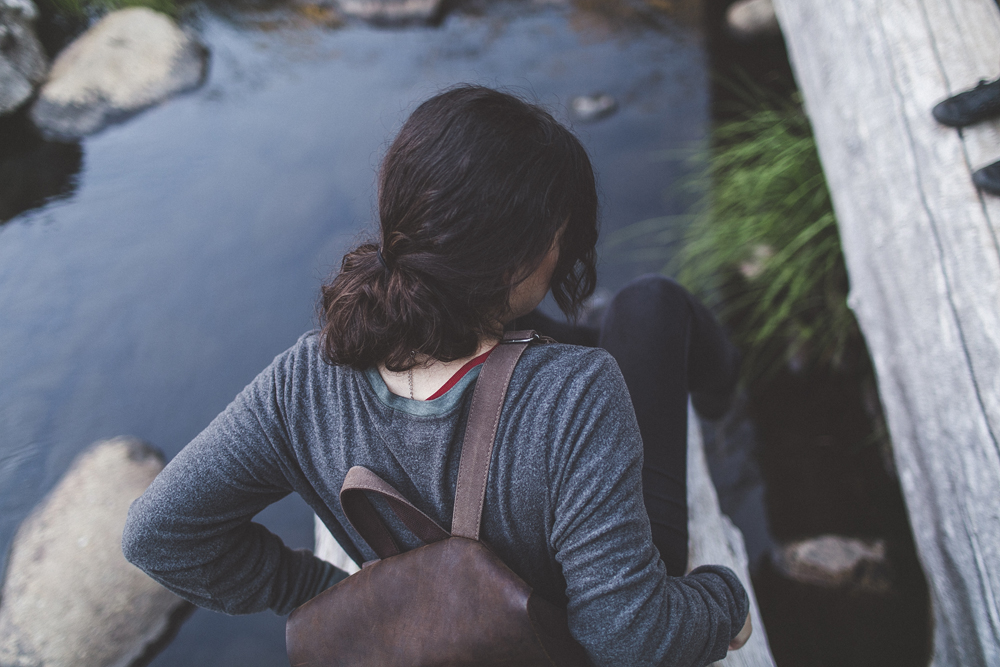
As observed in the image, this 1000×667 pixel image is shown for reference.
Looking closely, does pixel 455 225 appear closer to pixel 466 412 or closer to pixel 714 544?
pixel 466 412

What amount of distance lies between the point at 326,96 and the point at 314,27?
0.63 meters

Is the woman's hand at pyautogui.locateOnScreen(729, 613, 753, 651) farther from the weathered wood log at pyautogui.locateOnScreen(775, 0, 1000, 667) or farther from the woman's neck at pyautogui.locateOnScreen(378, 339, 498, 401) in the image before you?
the woman's neck at pyautogui.locateOnScreen(378, 339, 498, 401)

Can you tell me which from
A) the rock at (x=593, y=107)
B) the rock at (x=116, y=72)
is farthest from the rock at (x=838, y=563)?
the rock at (x=116, y=72)

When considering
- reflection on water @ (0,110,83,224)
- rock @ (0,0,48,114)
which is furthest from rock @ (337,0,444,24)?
reflection on water @ (0,110,83,224)

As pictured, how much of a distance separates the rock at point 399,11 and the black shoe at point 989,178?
120 inches

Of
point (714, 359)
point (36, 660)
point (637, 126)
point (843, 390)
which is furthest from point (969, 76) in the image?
point (36, 660)

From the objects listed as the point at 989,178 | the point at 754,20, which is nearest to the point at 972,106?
the point at 989,178

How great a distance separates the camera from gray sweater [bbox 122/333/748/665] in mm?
747

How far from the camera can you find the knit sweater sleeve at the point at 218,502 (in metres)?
0.83

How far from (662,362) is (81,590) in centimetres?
161

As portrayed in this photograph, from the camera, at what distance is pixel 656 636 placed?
2.51 ft

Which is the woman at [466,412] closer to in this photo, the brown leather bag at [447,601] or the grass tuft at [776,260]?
the brown leather bag at [447,601]

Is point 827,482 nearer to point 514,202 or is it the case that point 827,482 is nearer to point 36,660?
point 514,202

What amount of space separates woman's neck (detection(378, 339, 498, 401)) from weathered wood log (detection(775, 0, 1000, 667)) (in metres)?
0.98
